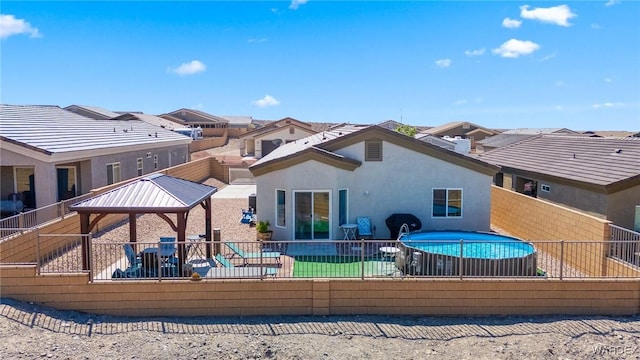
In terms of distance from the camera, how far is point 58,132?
21609 millimetres

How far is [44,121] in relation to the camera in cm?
2312

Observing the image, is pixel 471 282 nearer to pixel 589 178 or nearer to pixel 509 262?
pixel 509 262

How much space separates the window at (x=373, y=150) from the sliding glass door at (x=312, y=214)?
2.23 metres

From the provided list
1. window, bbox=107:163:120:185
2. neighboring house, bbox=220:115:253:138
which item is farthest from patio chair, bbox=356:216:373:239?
neighboring house, bbox=220:115:253:138

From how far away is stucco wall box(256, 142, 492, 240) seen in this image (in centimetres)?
1845

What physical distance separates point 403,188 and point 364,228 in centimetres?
223

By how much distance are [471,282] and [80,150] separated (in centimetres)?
1560

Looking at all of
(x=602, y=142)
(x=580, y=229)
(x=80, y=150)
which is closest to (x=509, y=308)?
(x=580, y=229)

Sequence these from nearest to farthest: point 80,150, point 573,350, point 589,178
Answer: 1. point 573,350
2. point 589,178
3. point 80,150

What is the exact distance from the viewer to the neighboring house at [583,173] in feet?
54.7

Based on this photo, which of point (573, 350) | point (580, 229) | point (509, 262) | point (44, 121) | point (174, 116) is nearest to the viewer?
point (573, 350)

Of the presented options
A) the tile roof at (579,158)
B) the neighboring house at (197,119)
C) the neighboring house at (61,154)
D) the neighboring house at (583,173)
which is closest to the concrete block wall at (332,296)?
the neighboring house at (583,173)

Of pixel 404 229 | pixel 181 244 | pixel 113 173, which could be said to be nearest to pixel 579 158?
pixel 404 229

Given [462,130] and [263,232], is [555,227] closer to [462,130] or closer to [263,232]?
[263,232]
